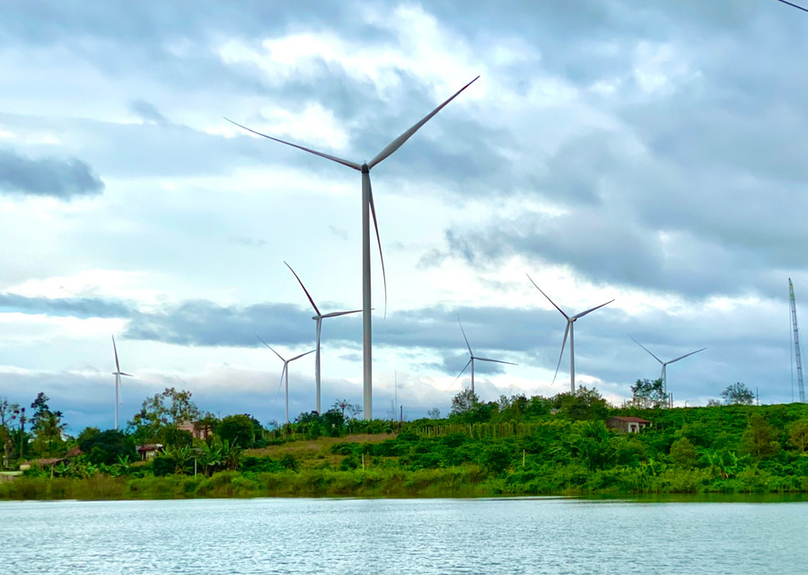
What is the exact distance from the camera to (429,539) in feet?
Result: 164

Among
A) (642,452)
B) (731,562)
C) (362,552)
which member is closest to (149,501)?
(642,452)

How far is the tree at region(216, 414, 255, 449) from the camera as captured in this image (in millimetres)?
129000

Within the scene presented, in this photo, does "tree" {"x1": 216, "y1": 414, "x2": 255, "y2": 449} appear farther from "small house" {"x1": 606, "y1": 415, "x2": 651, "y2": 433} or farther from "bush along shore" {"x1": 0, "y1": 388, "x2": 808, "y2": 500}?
"small house" {"x1": 606, "y1": 415, "x2": 651, "y2": 433}

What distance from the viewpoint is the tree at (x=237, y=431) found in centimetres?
12900

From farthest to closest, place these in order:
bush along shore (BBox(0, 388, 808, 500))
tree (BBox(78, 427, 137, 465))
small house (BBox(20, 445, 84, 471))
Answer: small house (BBox(20, 445, 84, 471)) < tree (BBox(78, 427, 137, 465)) < bush along shore (BBox(0, 388, 808, 500))

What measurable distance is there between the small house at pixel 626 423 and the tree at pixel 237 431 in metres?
44.8

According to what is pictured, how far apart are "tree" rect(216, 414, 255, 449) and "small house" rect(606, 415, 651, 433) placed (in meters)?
44.8

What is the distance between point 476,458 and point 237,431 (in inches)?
1516

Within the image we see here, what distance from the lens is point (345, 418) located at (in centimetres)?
14400

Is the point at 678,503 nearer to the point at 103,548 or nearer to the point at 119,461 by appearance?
the point at 103,548

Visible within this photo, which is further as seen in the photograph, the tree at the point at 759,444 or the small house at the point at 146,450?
the small house at the point at 146,450

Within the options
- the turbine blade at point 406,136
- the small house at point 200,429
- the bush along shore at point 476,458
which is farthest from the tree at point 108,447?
the turbine blade at point 406,136

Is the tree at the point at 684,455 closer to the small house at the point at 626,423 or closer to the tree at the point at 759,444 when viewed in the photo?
the tree at the point at 759,444

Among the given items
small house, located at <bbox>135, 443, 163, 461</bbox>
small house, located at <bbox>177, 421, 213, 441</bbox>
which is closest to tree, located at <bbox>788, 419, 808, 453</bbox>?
small house, located at <bbox>135, 443, 163, 461</bbox>
